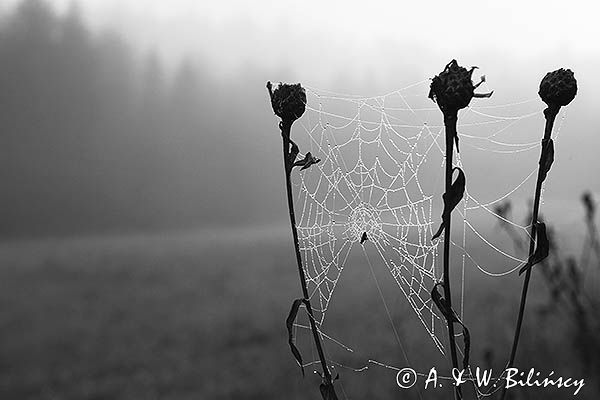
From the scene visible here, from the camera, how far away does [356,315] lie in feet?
25.0

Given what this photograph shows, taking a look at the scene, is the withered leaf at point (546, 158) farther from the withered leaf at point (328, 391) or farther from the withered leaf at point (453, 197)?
the withered leaf at point (328, 391)

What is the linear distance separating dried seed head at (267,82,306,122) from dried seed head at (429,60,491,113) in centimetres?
16

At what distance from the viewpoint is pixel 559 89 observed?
28.2 inches

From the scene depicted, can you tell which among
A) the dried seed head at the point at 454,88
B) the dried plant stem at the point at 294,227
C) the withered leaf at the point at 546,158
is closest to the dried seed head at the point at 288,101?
the dried plant stem at the point at 294,227

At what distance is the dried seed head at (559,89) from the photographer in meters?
0.72

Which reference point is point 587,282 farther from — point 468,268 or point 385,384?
point 385,384

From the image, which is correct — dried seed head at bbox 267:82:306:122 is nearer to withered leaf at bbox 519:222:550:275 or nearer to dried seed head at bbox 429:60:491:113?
dried seed head at bbox 429:60:491:113

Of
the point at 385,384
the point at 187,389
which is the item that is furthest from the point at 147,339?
the point at 385,384

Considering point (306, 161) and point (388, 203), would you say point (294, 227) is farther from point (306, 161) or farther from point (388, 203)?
point (388, 203)

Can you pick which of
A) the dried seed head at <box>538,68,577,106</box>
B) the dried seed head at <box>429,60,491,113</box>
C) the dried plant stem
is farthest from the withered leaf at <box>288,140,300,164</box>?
the dried seed head at <box>538,68,577,106</box>

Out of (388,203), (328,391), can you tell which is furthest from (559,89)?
(388,203)

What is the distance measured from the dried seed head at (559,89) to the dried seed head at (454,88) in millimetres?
135

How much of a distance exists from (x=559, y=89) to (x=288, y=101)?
12.3 inches

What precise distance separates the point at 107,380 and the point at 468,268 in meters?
7.12
